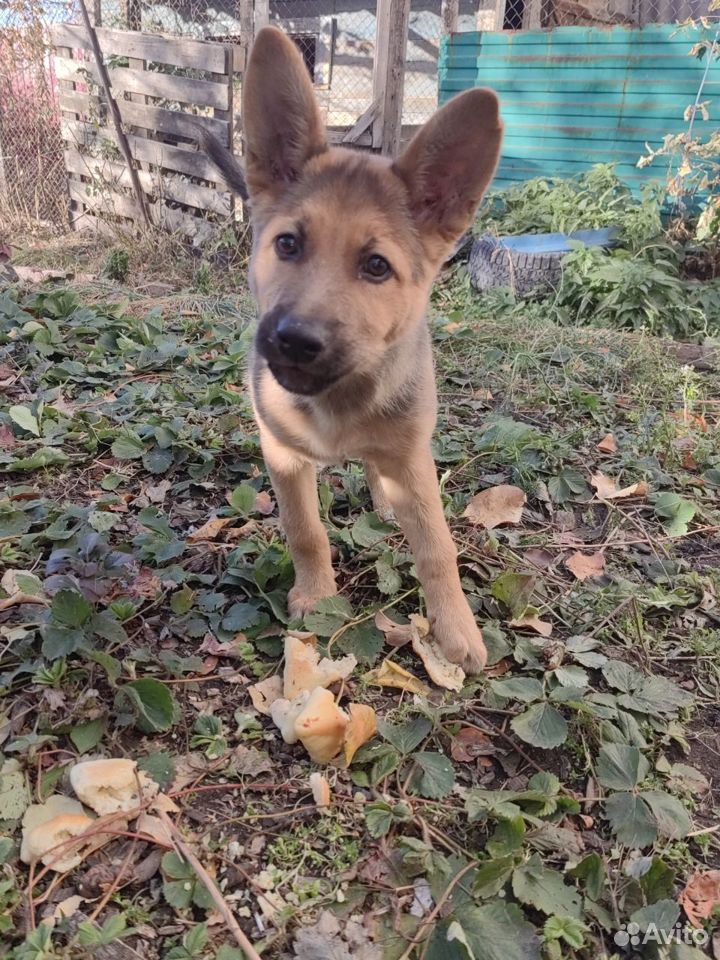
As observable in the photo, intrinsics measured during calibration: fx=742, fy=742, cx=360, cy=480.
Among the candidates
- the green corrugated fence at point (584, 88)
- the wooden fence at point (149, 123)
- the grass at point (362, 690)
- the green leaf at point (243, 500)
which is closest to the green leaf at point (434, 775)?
the grass at point (362, 690)

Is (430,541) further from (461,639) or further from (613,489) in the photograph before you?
(613,489)

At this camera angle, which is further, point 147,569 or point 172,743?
point 147,569

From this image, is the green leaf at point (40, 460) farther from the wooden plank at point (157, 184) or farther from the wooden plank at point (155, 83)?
the wooden plank at point (155, 83)

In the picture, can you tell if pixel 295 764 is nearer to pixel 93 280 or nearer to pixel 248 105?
pixel 248 105

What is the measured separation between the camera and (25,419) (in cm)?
394

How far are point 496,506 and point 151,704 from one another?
1968 mm

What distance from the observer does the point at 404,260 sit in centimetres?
262

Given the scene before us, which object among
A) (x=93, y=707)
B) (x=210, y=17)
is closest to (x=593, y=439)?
(x=93, y=707)

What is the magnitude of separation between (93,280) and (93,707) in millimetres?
5747

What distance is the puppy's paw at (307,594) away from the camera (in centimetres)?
282

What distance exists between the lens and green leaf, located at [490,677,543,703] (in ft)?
8.09

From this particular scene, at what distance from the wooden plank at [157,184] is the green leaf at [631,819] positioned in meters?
7.73

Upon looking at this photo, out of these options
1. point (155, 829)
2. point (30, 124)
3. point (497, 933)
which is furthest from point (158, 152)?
point (497, 933)

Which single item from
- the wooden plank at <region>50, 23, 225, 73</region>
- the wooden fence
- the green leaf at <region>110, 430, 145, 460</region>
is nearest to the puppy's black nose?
the green leaf at <region>110, 430, 145, 460</region>
